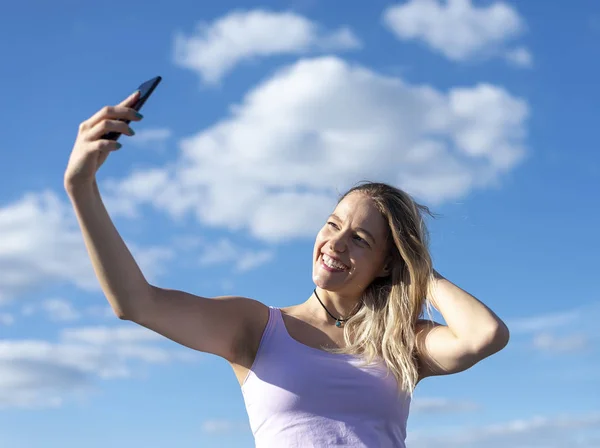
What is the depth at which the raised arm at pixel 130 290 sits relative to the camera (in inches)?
140

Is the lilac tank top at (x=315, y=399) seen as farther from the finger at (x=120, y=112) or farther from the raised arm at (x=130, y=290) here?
the finger at (x=120, y=112)

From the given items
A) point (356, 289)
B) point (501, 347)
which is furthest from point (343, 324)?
point (501, 347)

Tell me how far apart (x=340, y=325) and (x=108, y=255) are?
1832mm

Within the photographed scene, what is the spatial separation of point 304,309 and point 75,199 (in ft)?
6.41

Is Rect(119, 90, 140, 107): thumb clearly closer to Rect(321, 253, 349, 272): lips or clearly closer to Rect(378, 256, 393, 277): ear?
Rect(321, 253, 349, 272): lips

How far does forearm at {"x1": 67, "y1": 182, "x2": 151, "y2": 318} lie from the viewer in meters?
3.77

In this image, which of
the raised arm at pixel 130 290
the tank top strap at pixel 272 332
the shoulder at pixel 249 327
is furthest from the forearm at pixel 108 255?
the tank top strap at pixel 272 332

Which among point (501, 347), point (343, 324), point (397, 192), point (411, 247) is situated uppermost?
point (397, 192)

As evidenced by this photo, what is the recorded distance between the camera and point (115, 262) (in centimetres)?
393

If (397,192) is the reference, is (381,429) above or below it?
below

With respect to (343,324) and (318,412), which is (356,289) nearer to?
(343,324)

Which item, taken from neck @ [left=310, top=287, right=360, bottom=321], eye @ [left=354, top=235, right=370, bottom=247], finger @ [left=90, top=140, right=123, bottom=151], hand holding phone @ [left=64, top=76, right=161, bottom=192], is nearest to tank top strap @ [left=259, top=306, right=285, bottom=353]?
neck @ [left=310, top=287, right=360, bottom=321]

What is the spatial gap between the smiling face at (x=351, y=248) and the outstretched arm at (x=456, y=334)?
416 millimetres

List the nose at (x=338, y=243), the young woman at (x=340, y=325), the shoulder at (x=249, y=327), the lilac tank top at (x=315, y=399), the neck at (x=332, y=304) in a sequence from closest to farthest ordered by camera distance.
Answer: the young woman at (x=340, y=325) < the lilac tank top at (x=315, y=399) < the shoulder at (x=249, y=327) < the nose at (x=338, y=243) < the neck at (x=332, y=304)
